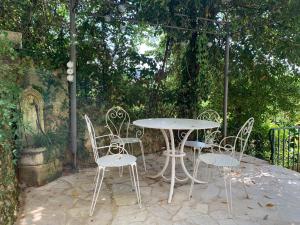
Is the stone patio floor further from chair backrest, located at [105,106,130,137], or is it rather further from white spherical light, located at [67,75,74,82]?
white spherical light, located at [67,75,74,82]

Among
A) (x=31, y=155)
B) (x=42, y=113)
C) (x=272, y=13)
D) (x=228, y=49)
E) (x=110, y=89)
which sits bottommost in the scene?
(x=31, y=155)

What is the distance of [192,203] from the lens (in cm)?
288

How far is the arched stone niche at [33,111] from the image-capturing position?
134 inches

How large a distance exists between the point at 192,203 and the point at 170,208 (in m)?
0.26

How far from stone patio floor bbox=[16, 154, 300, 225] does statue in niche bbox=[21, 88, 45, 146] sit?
2.11 ft

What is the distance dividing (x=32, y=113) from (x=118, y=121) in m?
1.35

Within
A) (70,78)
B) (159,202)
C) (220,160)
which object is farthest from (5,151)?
(220,160)

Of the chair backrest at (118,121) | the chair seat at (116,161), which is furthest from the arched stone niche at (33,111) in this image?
the chair seat at (116,161)

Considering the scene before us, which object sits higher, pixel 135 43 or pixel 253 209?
pixel 135 43

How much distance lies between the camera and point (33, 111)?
3.50 metres

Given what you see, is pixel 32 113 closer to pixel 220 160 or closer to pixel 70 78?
pixel 70 78

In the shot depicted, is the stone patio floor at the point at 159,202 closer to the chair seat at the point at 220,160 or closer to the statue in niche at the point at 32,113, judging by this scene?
the chair seat at the point at 220,160

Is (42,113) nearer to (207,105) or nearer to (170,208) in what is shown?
(170,208)

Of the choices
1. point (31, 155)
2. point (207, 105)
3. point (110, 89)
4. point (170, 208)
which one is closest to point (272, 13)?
point (207, 105)
